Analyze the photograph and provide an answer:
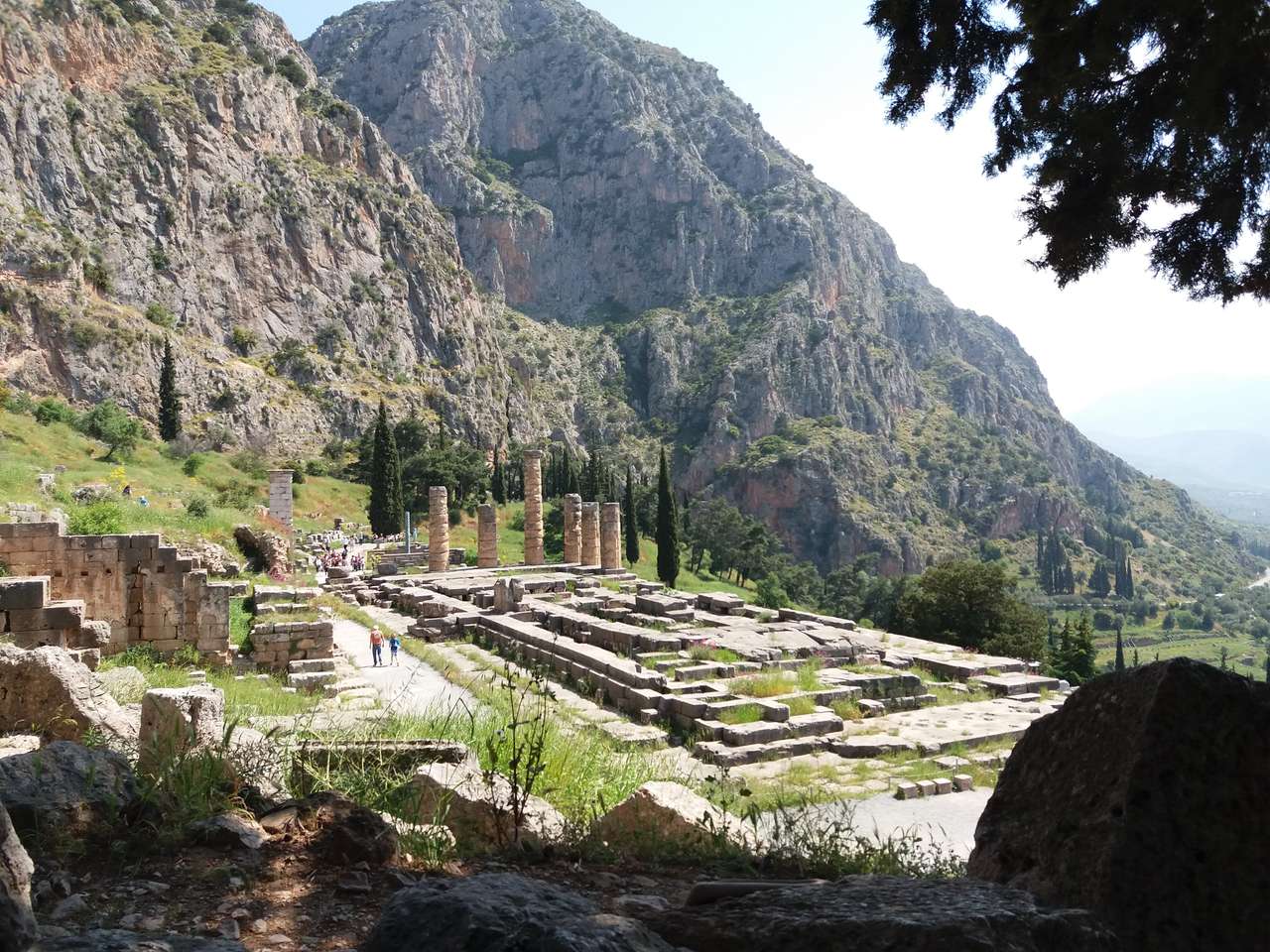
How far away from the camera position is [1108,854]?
251 cm

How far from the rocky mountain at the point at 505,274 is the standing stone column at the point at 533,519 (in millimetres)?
27517

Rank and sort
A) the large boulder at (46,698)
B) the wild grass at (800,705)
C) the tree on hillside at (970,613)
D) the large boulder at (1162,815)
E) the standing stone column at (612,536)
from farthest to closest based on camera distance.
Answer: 1. the standing stone column at (612,536)
2. the tree on hillside at (970,613)
3. the wild grass at (800,705)
4. the large boulder at (46,698)
5. the large boulder at (1162,815)

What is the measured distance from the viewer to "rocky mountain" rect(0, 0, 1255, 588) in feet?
206

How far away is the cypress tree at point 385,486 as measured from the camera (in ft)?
163

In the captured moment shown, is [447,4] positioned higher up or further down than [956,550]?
higher up

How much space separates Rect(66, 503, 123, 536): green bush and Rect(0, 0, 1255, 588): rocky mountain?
144 feet

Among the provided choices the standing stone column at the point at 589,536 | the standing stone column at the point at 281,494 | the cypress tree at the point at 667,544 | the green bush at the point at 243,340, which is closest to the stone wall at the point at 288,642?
the standing stone column at the point at 281,494

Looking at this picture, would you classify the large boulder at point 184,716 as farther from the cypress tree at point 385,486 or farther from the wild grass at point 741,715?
the cypress tree at point 385,486

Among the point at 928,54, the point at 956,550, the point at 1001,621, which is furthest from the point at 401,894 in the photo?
the point at 956,550

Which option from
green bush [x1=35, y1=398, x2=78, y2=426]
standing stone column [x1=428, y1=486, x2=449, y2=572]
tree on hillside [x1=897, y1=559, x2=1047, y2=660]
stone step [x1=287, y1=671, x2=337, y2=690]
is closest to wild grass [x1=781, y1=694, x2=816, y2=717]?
stone step [x1=287, y1=671, x2=337, y2=690]

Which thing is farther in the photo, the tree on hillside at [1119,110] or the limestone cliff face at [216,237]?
the limestone cliff face at [216,237]

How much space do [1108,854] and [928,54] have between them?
513 cm

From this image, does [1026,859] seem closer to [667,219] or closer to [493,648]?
[493,648]

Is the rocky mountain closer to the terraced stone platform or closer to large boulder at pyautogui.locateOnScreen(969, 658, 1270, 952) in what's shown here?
the terraced stone platform
